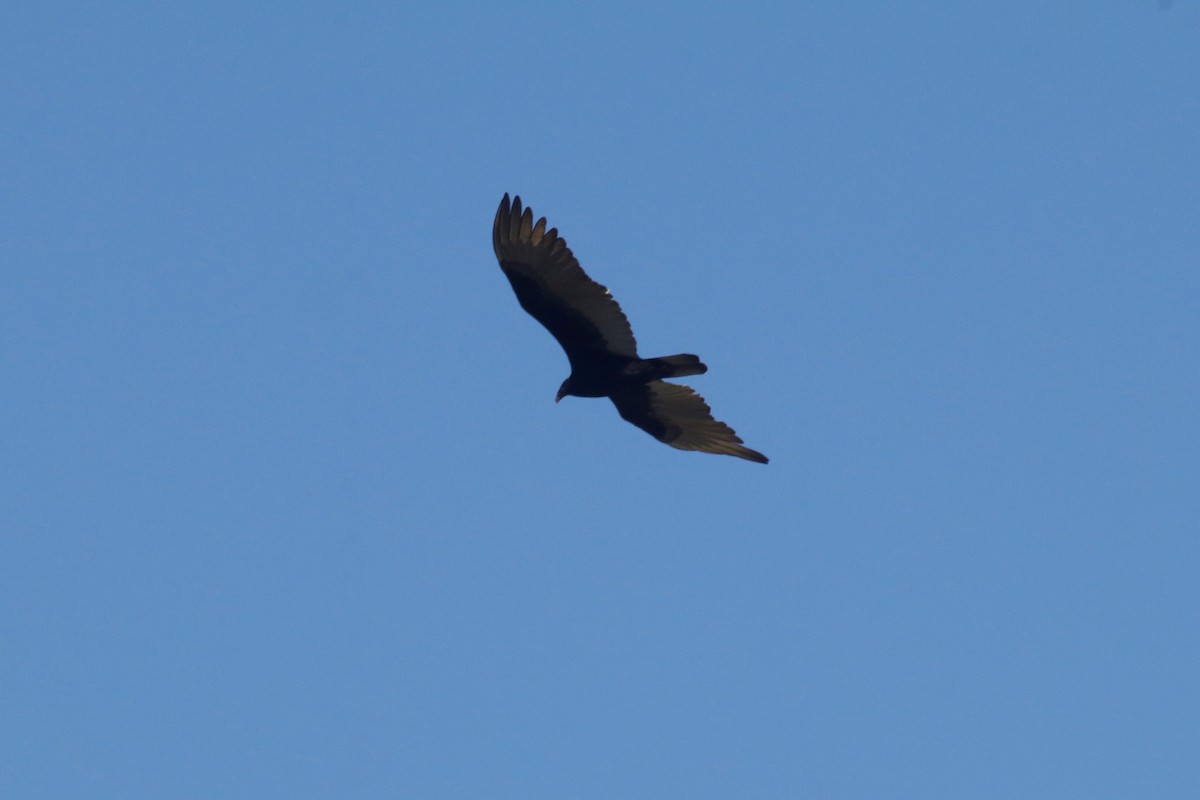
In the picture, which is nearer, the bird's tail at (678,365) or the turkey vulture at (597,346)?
the turkey vulture at (597,346)

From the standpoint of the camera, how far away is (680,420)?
1930cm

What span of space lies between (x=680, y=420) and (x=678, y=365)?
63.5 inches

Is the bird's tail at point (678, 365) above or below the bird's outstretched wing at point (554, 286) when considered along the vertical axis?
below

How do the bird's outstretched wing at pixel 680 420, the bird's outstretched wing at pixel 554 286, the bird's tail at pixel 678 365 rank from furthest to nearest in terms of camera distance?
the bird's outstretched wing at pixel 680 420
the bird's tail at pixel 678 365
the bird's outstretched wing at pixel 554 286

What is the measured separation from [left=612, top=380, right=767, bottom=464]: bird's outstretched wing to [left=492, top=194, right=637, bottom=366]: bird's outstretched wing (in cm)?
113

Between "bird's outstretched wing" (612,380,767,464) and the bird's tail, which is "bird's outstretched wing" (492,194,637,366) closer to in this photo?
the bird's tail

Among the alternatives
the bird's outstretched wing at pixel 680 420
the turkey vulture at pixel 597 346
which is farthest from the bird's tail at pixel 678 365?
the bird's outstretched wing at pixel 680 420

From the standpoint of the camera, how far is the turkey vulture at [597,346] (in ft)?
56.6

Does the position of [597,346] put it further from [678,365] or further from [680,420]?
[680,420]

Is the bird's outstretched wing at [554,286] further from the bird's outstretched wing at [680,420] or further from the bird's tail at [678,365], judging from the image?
the bird's outstretched wing at [680,420]

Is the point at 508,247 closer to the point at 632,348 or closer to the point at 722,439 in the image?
the point at 632,348

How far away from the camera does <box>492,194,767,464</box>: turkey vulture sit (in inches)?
679

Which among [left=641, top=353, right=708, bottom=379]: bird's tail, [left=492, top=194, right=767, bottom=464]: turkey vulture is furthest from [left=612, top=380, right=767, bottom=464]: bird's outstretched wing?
[left=641, top=353, right=708, bottom=379]: bird's tail

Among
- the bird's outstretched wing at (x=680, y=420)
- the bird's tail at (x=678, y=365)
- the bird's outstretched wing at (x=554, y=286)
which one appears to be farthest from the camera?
the bird's outstretched wing at (x=680, y=420)
